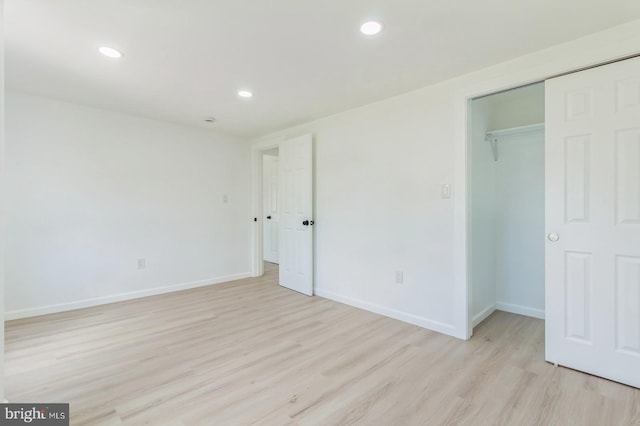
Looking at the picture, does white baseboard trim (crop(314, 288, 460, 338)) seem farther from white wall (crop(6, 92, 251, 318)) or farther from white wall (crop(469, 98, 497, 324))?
white wall (crop(6, 92, 251, 318))

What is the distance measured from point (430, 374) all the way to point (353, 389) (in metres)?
0.58

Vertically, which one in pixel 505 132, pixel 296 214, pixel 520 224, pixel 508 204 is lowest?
pixel 520 224

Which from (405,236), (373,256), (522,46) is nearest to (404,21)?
(522,46)

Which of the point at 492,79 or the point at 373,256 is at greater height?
the point at 492,79

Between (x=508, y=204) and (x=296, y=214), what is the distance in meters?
2.58

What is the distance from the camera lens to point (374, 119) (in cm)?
325

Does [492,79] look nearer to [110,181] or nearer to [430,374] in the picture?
[430,374]

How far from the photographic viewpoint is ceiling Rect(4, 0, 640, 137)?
1.71 meters

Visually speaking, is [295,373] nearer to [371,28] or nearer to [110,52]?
[371,28]

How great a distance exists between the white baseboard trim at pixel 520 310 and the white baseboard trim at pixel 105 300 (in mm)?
3710

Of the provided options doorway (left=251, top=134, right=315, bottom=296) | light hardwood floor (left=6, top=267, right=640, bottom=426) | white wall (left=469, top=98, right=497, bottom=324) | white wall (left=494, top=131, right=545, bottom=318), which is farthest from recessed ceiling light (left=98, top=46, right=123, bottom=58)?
white wall (left=494, top=131, right=545, bottom=318)

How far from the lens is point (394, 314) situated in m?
3.08

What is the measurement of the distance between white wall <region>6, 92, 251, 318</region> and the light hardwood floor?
0.50 m

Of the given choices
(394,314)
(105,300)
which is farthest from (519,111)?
(105,300)
